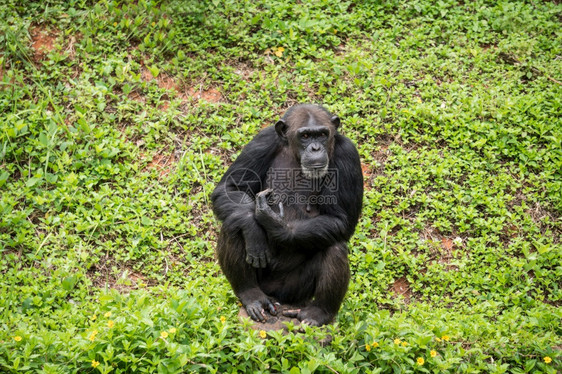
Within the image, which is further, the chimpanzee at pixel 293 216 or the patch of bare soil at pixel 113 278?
the patch of bare soil at pixel 113 278

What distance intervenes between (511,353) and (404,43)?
568cm

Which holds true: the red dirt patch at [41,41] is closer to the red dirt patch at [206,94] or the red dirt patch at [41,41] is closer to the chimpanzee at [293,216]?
the red dirt patch at [206,94]

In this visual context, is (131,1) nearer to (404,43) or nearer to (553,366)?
(404,43)

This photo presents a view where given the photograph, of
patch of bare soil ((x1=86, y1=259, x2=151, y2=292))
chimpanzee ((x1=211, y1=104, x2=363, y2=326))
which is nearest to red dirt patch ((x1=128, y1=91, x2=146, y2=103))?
patch of bare soil ((x1=86, y1=259, x2=151, y2=292))

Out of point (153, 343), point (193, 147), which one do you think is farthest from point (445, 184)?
point (153, 343)

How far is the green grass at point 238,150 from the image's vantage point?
552cm

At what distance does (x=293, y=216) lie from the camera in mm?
6219

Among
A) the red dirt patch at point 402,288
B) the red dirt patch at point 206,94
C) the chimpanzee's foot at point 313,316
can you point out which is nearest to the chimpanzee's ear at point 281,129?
the chimpanzee's foot at point 313,316

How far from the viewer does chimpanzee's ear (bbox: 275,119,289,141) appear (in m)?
6.27

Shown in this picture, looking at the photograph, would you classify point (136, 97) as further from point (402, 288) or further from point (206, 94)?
point (402, 288)

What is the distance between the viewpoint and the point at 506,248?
8055 millimetres

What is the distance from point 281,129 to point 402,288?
2.67 meters

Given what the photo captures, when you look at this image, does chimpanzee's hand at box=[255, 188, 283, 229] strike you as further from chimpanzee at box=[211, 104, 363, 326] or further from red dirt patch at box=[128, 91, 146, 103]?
red dirt patch at box=[128, 91, 146, 103]

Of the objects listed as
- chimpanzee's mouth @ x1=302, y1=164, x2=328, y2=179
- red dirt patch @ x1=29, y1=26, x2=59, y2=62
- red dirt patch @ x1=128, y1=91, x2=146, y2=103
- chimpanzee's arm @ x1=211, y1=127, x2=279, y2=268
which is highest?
chimpanzee's mouth @ x1=302, y1=164, x2=328, y2=179
